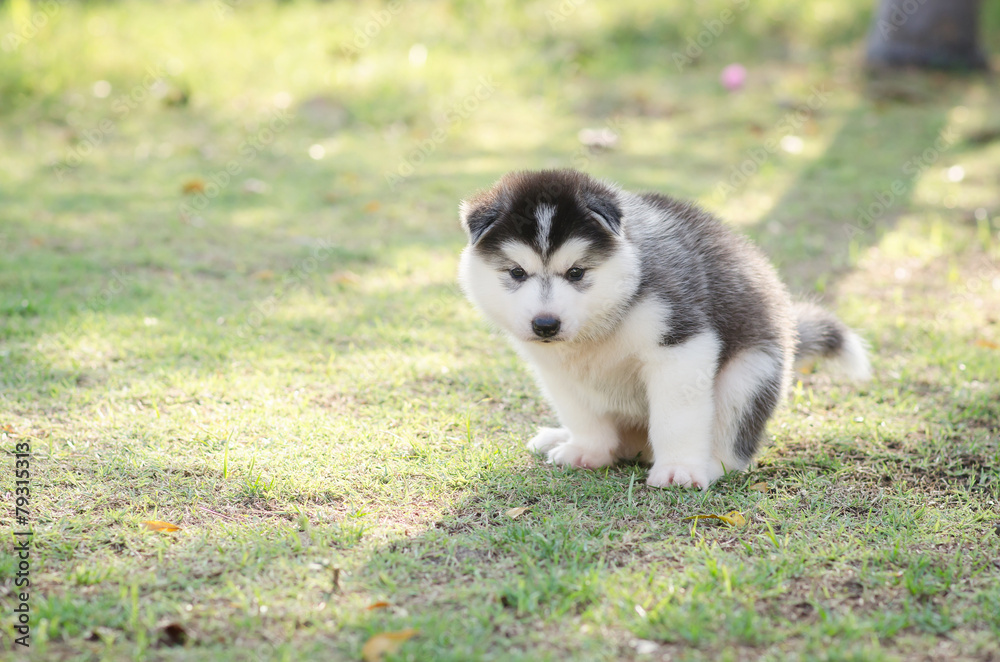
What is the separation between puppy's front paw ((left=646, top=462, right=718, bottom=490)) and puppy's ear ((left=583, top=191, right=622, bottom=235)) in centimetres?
91

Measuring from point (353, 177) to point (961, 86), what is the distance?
757 centimetres

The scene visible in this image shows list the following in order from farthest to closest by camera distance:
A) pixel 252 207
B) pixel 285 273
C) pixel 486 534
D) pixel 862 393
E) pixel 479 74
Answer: pixel 479 74, pixel 252 207, pixel 285 273, pixel 862 393, pixel 486 534

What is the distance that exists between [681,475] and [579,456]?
0.46m

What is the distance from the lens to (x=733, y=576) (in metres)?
2.74

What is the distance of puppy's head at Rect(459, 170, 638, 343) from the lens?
3.19 m

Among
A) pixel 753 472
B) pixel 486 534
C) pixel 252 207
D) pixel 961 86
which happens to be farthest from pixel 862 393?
pixel 961 86

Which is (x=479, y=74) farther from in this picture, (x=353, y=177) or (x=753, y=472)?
(x=753, y=472)

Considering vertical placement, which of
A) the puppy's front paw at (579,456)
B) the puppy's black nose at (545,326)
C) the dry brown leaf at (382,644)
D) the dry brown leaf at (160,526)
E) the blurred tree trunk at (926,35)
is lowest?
the dry brown leaf at (382,644)

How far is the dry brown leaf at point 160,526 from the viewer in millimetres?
3006

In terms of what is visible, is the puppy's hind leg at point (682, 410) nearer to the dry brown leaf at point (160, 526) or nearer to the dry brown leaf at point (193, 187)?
the dry brown leaf at point (160, 526)

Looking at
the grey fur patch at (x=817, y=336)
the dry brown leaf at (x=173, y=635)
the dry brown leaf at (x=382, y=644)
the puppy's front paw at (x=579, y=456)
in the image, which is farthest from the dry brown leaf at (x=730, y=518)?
the dry brown leaf at (x=173, y=635)

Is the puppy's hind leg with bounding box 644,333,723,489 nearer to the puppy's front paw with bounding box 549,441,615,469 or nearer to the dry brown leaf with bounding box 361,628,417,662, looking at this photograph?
the puppy's front paw with bounding box 549,441,615,469

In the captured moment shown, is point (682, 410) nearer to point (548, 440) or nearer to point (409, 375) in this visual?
point (548, 440)

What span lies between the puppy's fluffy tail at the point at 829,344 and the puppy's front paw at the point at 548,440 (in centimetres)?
107
